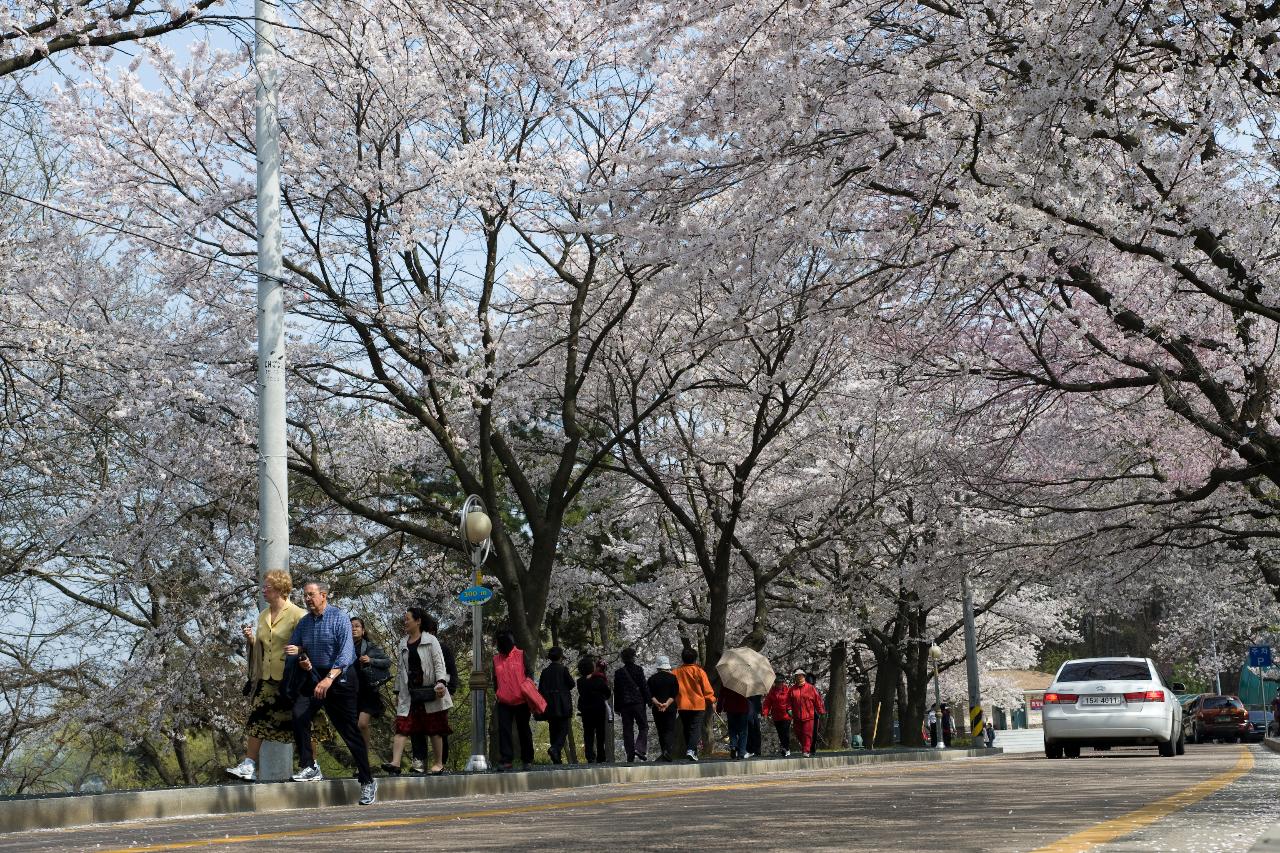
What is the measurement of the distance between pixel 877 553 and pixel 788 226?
26.3m

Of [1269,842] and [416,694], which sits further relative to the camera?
[416,694]

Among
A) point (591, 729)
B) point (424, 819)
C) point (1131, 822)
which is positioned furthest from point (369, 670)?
point (1131, 822)

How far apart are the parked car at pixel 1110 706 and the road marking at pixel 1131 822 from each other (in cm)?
845

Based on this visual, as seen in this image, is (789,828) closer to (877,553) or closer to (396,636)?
(396,636)

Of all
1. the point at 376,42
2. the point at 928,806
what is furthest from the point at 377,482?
the point at 928,806

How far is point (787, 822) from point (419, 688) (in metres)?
8.28

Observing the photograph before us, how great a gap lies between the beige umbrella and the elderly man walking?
9883mm

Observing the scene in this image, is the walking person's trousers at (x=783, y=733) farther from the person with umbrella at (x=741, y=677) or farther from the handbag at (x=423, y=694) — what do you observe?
the handbag at (x=423, y=694)

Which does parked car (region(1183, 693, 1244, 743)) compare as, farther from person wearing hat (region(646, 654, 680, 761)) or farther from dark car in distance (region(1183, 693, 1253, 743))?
person wearing hat (region(646, 654, 680, 761))

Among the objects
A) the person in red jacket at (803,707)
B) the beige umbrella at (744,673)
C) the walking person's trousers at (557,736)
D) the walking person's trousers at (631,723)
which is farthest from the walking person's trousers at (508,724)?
the person in red jacket at (803,707)

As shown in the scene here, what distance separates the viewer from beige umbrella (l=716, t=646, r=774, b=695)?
21.2 meters

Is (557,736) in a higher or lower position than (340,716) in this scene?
lower

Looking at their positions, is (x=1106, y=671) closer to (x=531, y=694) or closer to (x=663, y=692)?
(x=663, y=692)

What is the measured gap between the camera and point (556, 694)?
1909 centimetres
